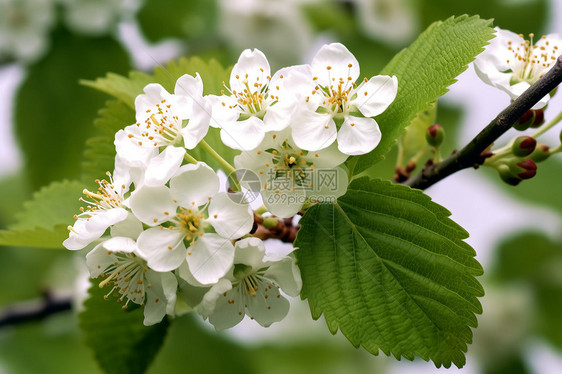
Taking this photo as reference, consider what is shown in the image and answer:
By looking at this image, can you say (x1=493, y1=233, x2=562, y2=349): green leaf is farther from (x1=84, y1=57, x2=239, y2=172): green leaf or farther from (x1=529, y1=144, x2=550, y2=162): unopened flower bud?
(x1=84, y1=57, x2=239, y2=172): green leaf

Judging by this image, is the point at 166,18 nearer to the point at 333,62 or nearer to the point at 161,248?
the point at 333,62

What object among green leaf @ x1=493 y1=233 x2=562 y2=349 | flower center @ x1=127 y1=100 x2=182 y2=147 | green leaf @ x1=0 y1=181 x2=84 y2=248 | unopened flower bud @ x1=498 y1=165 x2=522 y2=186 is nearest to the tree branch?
unopened flower bud @ x1=498 y1=165 x2=522 y2=186

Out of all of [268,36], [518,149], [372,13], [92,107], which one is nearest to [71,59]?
[92,107]

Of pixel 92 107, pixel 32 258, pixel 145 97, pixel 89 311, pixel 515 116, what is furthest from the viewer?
pixel 32 258

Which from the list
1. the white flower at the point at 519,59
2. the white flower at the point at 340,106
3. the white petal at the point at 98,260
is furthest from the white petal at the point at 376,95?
the white petal at the point at 98,260

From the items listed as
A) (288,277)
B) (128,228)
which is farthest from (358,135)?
(128,228)

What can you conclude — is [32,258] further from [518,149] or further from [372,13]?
[518,149]

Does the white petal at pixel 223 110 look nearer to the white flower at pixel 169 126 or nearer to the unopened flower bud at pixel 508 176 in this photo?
the white flower at pixel 169 126
